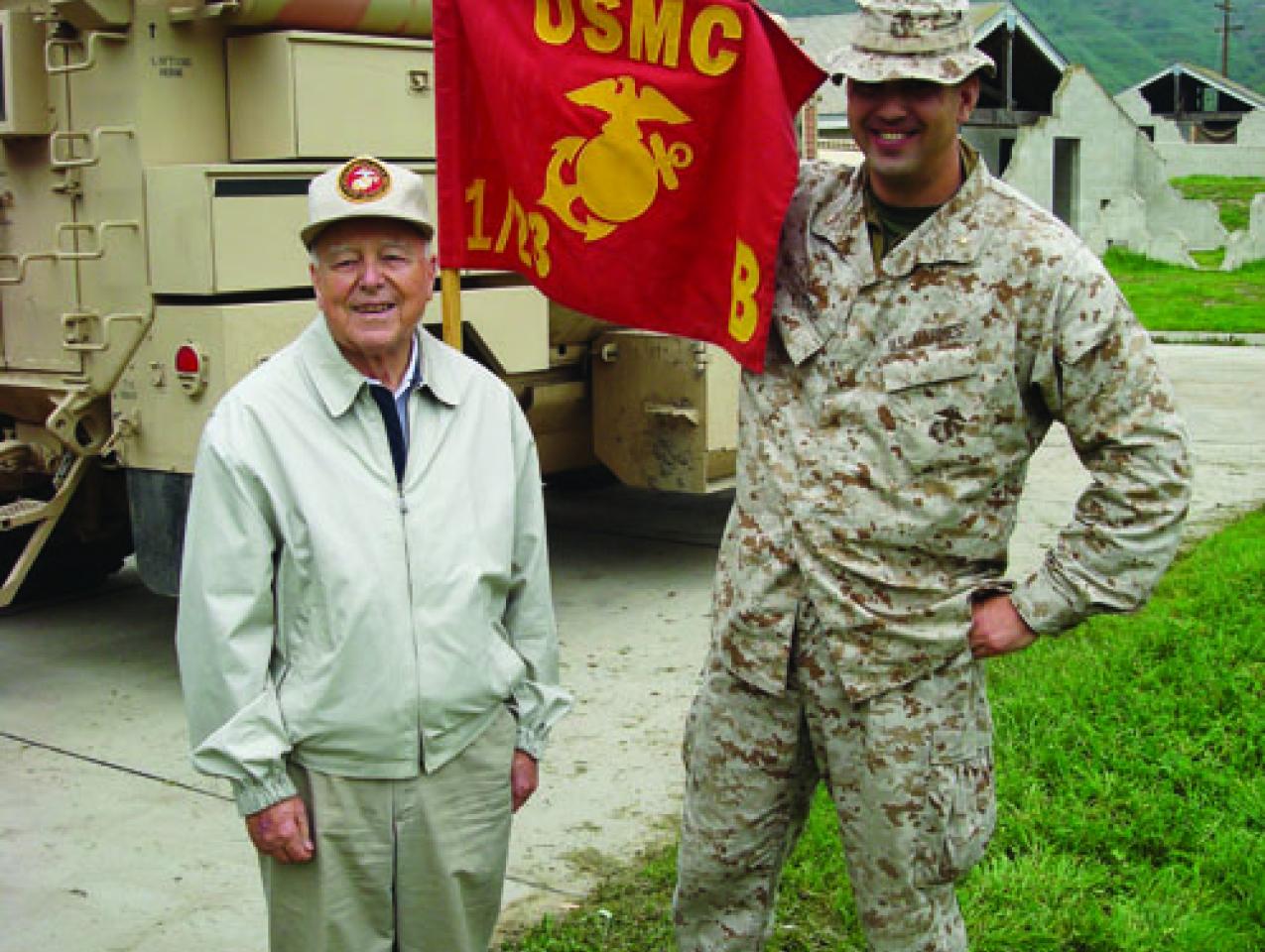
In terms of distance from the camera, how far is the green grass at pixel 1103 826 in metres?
3.96

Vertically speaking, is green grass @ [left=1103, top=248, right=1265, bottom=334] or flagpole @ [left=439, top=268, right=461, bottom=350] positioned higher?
flagpole @ [left=439, top=268, right=461, bottom=350]

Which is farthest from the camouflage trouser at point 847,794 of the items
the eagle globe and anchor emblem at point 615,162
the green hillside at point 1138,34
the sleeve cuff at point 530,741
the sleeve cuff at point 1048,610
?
the green hillside at point 1138,34

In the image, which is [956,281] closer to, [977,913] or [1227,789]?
[977,913]

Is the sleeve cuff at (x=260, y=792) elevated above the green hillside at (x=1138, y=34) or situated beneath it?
situated beneath

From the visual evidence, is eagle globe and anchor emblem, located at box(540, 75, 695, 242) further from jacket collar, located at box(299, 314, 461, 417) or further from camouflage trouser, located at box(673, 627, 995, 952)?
camouflage trouser, located at box(673, 627, 995, 952)

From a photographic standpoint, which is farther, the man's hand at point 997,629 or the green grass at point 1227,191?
the green grass at point 1227,191

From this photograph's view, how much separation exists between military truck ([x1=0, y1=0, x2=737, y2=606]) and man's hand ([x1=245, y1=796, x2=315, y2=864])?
2.85 m

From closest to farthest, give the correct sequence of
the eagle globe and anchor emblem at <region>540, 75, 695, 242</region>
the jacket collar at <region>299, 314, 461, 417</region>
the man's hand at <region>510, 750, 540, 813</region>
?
the jacket collar at <region>299, 314, 461, 417</region> < the man's hand at <region>510, 750, 540, 813</region> < the eagle globe and anchor emblem at <region>540, 75, 695, 242</region>

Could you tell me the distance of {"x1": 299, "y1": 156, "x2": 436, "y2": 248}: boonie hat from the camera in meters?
2.71

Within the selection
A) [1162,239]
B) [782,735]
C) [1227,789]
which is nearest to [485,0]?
[782,735]

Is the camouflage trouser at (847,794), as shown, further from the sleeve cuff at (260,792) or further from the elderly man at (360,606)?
the sleeve cuff at (260,792)

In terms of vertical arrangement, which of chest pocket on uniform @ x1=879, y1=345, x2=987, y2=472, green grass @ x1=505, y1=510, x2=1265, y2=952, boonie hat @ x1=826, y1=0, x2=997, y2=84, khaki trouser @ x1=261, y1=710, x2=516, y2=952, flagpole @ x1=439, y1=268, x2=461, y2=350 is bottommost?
green grass @ x1=505, y1=510, x2=1265, y2=952

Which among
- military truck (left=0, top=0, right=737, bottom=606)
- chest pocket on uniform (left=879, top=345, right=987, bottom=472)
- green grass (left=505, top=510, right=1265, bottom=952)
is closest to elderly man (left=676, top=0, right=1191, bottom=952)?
chest pocket on uniform (left=879, top=345, right=987, bottom=472)

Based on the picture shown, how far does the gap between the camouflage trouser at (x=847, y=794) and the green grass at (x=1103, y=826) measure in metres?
0.79
